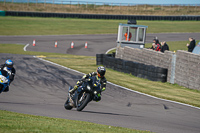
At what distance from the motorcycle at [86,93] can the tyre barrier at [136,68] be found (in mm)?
8402

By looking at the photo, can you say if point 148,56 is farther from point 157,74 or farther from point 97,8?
point 97,8

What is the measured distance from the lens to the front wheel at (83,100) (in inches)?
394

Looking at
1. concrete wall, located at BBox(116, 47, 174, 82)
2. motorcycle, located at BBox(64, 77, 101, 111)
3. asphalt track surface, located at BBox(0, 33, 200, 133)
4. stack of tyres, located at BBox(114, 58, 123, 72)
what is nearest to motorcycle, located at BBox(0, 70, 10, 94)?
asphalt track surface, located at BBox(0, 33, 200, 133)

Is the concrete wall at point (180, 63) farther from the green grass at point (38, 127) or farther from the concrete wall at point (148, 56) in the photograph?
the green grass at point (38, 127)

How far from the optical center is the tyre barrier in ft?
58.9

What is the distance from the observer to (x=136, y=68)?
19.3m

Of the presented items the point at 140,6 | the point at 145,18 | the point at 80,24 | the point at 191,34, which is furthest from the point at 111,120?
the point at 140,6

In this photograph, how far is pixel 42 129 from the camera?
712 cm

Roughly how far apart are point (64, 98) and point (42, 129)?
18.2 ft

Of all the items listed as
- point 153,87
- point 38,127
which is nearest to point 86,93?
point 38,127

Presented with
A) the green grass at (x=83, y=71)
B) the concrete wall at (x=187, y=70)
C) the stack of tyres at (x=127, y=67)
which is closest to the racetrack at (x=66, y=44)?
the green grass at (x=83, y=71)

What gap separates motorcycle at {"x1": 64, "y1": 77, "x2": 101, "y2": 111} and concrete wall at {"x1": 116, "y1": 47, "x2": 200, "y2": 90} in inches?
304

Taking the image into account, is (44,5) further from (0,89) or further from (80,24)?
(0,89)

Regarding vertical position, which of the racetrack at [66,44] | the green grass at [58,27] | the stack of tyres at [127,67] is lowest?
the racetrack at [66,44]
